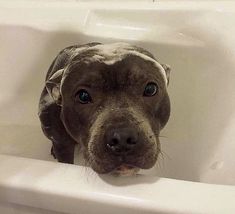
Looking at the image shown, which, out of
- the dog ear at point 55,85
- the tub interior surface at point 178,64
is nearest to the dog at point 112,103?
the dog ear at point 55,85

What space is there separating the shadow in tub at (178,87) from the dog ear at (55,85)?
235 mm

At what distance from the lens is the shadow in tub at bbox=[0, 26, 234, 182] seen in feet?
3.45

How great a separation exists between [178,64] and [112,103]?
1.21 feet

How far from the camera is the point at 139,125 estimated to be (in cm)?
77

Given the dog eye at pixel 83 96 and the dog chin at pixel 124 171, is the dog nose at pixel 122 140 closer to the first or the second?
the dog chin at pixel 124 171

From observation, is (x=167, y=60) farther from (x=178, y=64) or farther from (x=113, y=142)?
(x=113, y=142)

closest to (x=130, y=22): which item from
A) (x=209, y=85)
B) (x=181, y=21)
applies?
(x=181, y=21)

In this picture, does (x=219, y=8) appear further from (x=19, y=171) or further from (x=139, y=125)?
(x=19, y=171)

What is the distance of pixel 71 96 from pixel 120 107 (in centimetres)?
12

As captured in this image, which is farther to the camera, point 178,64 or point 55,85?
point 178,64

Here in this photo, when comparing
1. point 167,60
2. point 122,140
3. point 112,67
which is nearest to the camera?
point 122,140

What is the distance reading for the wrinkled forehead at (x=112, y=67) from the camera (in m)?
0.85

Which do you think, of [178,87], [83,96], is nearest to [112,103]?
[83,96]

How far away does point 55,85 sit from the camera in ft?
3.01
